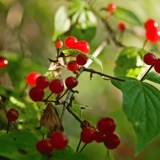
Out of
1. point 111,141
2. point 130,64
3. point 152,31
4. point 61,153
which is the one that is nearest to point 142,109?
point 111,141

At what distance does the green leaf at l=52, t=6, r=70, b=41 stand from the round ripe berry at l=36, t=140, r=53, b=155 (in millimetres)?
943

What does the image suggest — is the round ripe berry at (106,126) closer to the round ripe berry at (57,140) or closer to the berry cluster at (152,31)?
the round ripe berry at (57,140)

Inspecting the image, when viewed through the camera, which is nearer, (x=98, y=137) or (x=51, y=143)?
(x=51, y=143)

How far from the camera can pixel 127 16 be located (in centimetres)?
180

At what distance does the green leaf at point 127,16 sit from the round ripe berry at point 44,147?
1062 mm

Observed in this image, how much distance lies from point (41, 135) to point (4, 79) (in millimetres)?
1202

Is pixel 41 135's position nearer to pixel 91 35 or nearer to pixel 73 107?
pixel 73 107

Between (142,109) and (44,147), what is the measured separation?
0.83 ft

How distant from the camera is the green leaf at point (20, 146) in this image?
33.0 inches

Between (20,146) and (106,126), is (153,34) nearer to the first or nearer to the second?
(106,126)

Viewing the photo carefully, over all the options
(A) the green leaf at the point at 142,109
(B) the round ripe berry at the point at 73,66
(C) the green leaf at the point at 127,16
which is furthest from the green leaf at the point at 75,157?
(C) the green leaf at the point at 127,16

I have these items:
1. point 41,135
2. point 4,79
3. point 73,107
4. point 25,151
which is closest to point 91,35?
point 4,79

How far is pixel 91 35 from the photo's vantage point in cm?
178

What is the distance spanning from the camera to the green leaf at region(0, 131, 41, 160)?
2.75 ft
